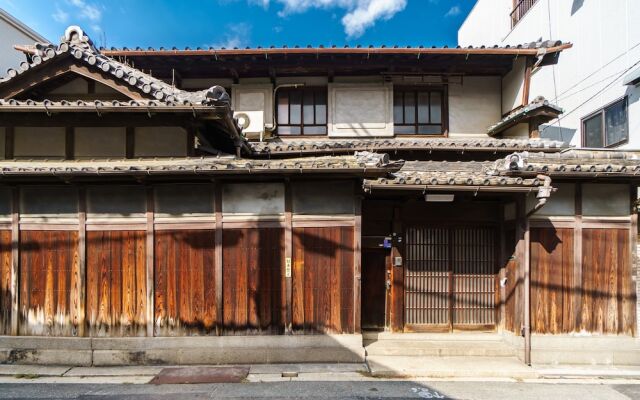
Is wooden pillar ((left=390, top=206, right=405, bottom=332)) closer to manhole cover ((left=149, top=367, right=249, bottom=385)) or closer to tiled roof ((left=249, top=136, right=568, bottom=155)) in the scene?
tiled roof ((left=249, top=136, right=568, bottom=155))

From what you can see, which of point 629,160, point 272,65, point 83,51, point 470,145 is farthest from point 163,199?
point 629,160

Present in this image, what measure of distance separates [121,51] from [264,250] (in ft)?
29.5

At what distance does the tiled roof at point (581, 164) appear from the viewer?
27.8ft

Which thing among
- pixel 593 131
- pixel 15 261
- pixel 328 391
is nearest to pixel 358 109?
pixel 328 391

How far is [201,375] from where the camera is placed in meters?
7.99

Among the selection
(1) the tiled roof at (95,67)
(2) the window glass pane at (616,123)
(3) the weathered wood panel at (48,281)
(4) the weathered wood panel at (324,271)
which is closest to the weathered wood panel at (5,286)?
(3) the weathered wood panel at (48,281)

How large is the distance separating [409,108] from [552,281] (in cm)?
732

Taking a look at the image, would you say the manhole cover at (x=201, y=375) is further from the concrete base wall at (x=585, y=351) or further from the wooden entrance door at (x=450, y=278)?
the concrete base wall at (x=585, y=351)

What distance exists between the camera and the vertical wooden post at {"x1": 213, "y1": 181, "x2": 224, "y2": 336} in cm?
875

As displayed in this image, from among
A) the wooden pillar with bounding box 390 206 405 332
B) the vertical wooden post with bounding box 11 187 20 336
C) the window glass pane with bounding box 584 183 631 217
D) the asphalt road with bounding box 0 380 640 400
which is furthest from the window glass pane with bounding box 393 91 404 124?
the vertical wooden post with bounding box 11 187 20 336

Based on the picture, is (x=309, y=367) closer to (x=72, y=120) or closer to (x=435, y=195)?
(x=435, y=195)

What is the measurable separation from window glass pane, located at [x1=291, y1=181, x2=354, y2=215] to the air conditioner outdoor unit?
4517mm

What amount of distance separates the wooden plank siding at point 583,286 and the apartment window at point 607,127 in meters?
5.87

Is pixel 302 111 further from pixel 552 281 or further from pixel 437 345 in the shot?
pixel 552 281
